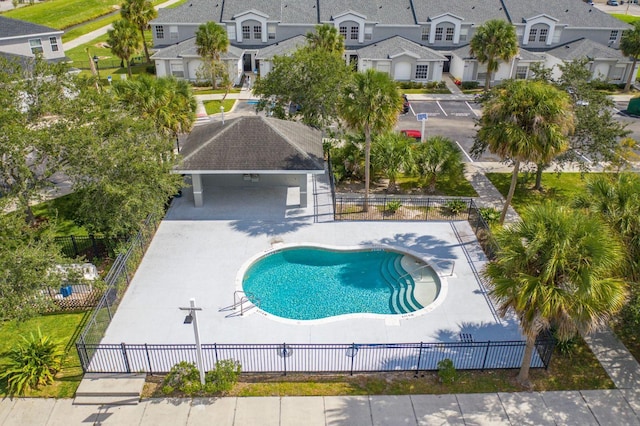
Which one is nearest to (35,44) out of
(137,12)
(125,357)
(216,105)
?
(137,12)

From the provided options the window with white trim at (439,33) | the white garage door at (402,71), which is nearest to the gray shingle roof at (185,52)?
the white garage door at (402,71)

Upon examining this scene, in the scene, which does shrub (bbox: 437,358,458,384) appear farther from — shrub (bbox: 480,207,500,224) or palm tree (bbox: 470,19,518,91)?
palm tree (bbox: 470,19,518,91)

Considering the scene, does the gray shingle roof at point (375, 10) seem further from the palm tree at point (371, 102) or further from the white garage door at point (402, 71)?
the palm tree at point (371, 102)

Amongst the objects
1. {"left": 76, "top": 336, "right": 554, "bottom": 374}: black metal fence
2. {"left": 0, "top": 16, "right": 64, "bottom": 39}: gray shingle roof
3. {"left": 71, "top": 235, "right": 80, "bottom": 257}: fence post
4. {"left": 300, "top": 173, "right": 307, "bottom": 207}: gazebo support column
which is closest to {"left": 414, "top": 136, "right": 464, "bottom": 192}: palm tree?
{"left": 300, "top": 173, "right": 307, "bottom": 207}: gazebo support column

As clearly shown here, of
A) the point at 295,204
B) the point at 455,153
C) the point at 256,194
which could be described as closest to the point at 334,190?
the point at 295,204

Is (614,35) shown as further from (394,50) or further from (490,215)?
(490,215)

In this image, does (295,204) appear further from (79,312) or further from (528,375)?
(528,375)

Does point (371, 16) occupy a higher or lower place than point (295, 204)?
higher
